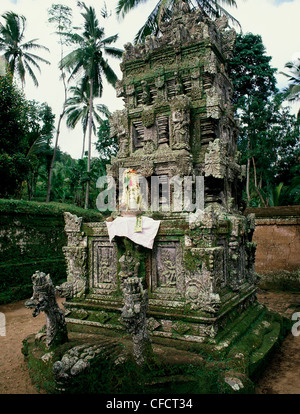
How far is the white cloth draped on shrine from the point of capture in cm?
605

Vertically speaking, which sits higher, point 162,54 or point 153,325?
point 162,54

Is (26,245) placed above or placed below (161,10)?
below

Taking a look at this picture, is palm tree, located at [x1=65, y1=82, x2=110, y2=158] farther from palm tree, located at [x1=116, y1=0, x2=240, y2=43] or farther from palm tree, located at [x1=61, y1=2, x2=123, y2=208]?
palm tree, located at [x1=116, y1=0, x2=240, y2=43]

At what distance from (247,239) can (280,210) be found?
197 inches

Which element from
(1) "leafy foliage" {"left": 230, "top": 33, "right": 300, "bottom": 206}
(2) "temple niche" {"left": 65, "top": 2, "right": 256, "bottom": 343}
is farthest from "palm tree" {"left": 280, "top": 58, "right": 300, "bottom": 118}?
(2) "temple niche" {"left": 65, "top": 2, "right": 256, "bottom": 343}

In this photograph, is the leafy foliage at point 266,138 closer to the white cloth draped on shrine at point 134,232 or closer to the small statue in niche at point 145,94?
the small statue in niche at point 145,94

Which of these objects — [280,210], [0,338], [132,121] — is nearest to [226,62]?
[132,121]

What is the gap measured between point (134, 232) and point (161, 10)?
11802 millimetres

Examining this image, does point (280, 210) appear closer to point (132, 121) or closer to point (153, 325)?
point (132, 121)

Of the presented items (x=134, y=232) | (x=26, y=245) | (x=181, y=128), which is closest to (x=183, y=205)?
(x=181, y=128)

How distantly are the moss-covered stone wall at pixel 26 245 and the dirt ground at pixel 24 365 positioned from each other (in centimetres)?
205

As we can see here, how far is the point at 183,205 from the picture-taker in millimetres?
7871

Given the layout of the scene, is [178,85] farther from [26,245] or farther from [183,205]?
[26,245]

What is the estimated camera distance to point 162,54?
29.4ft
